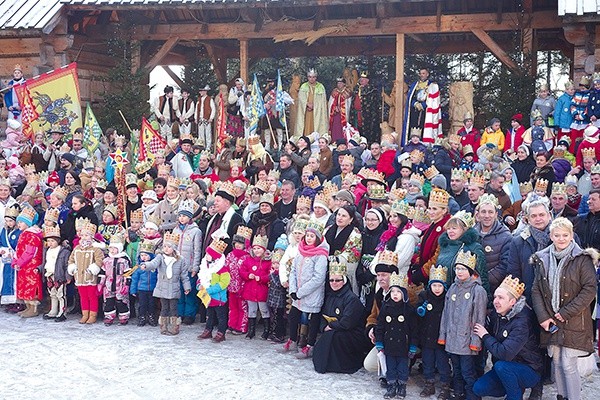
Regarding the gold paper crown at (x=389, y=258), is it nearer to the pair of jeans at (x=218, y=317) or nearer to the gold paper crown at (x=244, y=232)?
the gold paper crown at (x=244, y=232)

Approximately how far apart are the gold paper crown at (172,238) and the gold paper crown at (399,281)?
10.1 feet

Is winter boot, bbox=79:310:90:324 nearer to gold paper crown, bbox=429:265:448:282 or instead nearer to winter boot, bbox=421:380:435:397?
winter boot, bbox=421:380:435:397

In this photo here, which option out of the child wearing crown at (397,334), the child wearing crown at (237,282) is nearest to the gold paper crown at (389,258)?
the child wearing crown at (397,334)

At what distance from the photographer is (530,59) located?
45.3ft

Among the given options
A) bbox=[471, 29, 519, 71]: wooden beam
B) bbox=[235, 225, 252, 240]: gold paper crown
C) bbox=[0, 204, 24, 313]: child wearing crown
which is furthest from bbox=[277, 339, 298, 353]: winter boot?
bbox=[471, 29, 519, 71]: wooden beam

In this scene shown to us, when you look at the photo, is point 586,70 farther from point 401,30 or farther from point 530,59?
point 401,30

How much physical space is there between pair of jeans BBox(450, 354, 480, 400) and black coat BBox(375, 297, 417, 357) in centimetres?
41

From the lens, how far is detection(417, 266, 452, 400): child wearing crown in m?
6.30

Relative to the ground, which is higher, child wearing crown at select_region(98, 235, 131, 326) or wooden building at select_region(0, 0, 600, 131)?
wooden building at select_region(0, 0, 600, 131)

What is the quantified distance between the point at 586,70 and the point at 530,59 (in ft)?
4.32

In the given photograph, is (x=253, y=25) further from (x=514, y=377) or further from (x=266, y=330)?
(x=514, y=377)

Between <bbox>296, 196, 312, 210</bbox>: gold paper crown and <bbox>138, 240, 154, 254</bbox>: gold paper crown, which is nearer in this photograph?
<bbox>296, 196, 312, 210</bbox>: gold paper crown

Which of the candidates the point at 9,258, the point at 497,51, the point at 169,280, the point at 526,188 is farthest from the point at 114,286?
the point at 497,51

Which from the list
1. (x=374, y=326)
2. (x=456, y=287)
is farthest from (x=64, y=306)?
(x=456, y=287)
